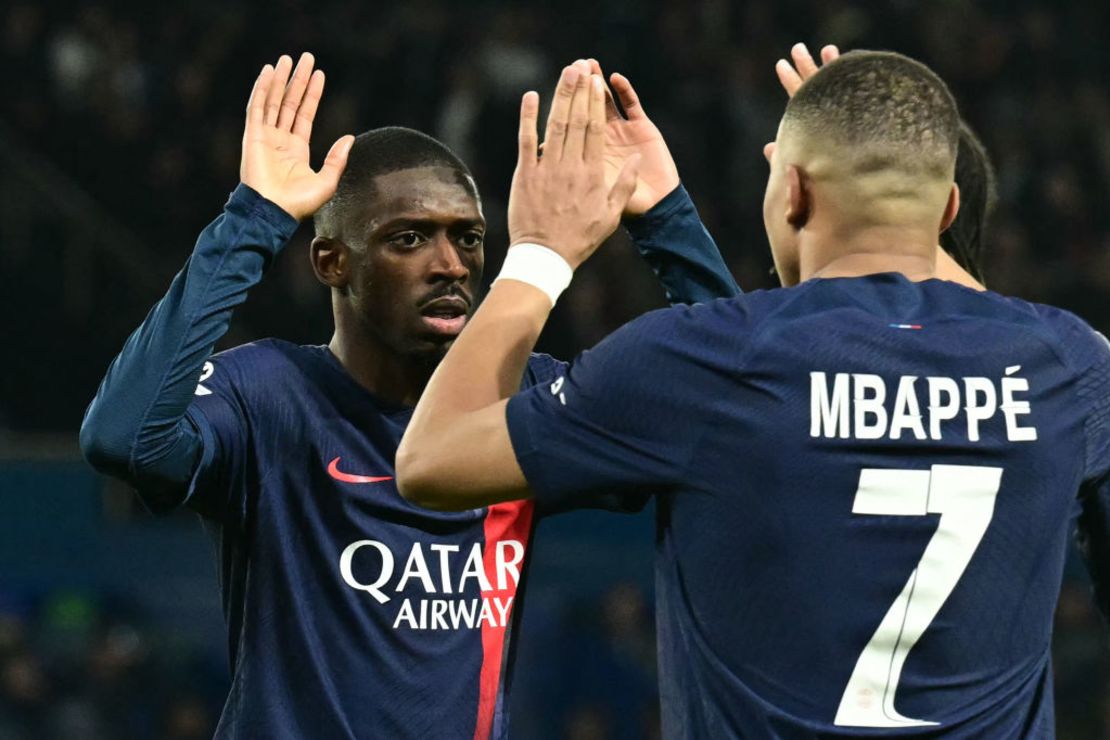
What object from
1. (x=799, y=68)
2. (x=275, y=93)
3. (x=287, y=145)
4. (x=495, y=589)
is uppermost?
(x=799, y=68)

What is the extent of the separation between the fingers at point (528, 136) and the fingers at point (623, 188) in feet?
0.47

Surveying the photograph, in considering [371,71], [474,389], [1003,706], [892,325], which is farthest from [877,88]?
[371,71]

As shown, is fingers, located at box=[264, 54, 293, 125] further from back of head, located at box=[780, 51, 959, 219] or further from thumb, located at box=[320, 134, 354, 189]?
back of head, located at box=[780, 51, 959, 219]

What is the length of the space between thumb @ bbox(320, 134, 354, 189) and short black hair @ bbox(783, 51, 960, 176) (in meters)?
1.02

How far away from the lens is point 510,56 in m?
11.4

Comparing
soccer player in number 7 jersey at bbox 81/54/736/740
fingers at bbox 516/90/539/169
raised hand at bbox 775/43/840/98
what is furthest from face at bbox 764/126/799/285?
raised hand at bbox 775/43/840/98

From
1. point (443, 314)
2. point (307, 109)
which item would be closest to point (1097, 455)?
point (443, 314)

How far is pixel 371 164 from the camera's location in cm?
362

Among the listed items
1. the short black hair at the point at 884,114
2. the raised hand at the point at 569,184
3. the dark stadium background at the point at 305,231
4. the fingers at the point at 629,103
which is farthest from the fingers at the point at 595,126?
the dark stadium background at the point at 305,231

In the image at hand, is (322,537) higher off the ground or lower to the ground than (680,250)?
lower

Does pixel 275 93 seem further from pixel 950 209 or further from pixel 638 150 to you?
pixel 950 209

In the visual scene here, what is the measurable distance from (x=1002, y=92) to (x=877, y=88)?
32.3ft

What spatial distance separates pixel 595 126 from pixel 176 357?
A: 89 cm

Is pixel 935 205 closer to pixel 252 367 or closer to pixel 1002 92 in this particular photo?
pixel 252 367
